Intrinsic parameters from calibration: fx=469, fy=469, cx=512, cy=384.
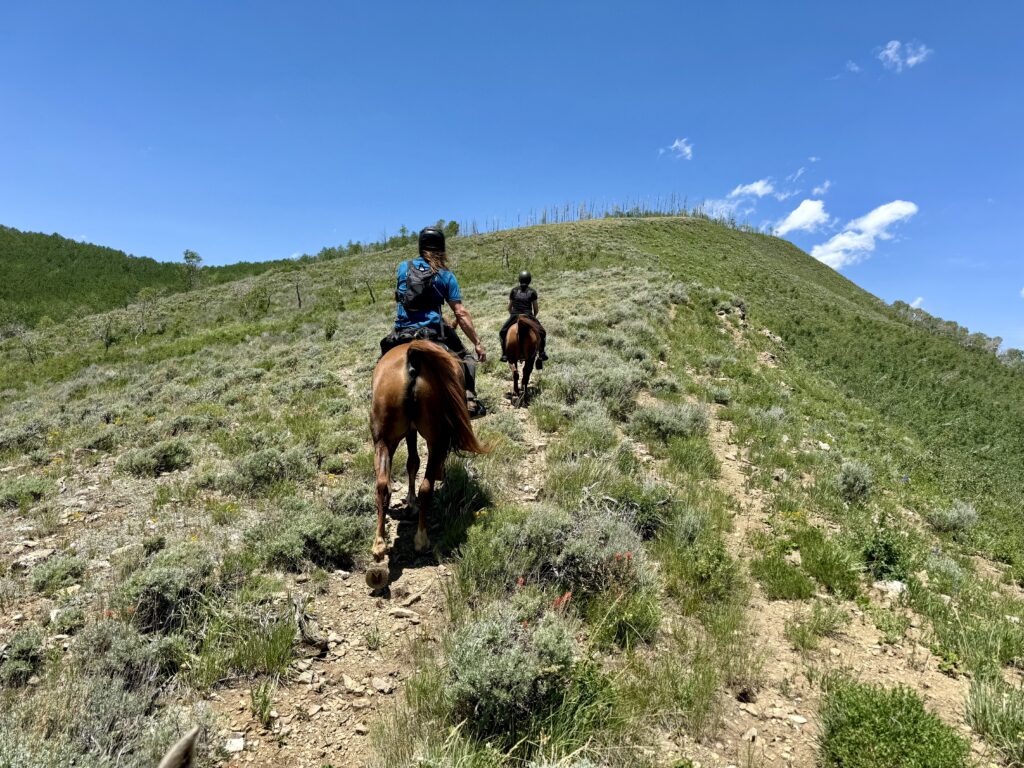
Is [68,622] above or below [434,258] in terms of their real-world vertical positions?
below

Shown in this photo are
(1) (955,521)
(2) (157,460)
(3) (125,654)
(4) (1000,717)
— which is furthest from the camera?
(2) (157,460)

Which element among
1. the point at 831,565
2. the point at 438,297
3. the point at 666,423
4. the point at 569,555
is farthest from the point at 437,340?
the point at 831,565

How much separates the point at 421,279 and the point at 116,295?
227 feet

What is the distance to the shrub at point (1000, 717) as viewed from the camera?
2.72m

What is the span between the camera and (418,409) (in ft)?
14.6

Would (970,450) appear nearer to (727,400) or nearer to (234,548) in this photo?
(727,400)

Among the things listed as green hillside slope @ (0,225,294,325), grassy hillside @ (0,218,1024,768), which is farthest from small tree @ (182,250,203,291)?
grassy hillside @ (0,218,1024,768)

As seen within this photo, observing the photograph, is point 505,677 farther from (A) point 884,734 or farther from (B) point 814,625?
(B) point 814,625

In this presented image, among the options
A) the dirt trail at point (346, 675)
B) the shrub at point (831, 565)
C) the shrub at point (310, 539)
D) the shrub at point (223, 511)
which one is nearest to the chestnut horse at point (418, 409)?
the dirt trail at point (346, 675)

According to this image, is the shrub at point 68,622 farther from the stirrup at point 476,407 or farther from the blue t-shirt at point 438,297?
the stirrup at point 476,407

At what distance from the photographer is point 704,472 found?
695cm

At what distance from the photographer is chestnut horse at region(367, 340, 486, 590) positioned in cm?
438

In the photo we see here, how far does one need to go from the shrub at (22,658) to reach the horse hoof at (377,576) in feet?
6.90

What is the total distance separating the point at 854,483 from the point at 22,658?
927cm
